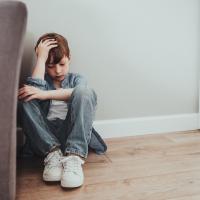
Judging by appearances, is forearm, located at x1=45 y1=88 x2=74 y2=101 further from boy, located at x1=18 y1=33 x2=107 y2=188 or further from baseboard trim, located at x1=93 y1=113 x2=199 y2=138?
baseboard trim, located at x1=93 y1=113 x2=199 y2=138

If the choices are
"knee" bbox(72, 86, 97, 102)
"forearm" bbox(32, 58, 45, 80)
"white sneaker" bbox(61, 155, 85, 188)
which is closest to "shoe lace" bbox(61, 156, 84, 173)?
"white sneaker" bbox(61, 155, 85, 188)

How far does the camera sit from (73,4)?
1.39m

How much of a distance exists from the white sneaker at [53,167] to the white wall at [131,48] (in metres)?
0.46

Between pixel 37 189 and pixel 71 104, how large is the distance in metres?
0.32

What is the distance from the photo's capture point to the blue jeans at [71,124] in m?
1.11

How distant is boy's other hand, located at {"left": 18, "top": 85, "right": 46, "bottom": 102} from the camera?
3.61 feet

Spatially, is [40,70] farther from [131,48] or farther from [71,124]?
[131,48]

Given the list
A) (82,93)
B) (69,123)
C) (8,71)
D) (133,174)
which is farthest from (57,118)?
(8,71)

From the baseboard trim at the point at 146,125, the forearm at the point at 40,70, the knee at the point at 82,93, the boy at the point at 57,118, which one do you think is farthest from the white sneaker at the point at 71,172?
the baseboard trim at the point at 146,125

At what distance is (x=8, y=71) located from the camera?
0.79m

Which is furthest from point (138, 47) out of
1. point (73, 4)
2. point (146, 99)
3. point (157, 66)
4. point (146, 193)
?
point (146, 193)

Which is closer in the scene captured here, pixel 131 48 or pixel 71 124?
pixel 71 124

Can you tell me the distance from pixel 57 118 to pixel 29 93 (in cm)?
20

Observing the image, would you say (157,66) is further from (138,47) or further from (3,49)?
(3,49)
